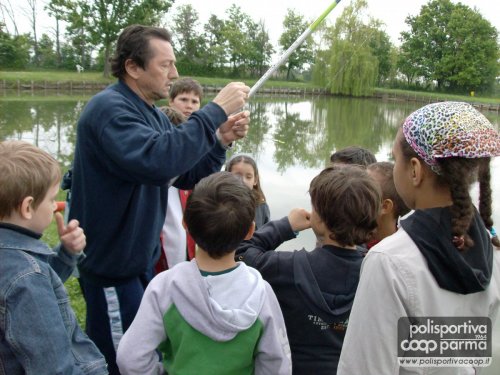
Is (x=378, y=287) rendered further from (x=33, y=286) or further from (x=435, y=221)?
(x=33, y=286)

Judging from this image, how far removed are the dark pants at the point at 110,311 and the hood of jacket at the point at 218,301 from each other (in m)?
0.55

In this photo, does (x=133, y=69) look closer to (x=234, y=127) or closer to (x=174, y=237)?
(x=234, y=127)

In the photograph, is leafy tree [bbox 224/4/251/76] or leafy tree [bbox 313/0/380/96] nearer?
leafy tree [bbox 313/0/380/96]

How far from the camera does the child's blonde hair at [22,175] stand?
1438 mm

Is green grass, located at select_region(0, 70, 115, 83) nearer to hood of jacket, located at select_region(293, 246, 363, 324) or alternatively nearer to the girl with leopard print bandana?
hood of jacket, located at select_region(293, 246, 363, 324)

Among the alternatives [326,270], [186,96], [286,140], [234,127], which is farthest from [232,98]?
[286,140]

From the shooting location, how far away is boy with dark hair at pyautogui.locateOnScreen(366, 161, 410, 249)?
2.29 metres

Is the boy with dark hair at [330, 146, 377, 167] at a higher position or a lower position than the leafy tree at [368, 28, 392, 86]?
lower

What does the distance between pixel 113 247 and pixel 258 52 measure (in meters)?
51.0

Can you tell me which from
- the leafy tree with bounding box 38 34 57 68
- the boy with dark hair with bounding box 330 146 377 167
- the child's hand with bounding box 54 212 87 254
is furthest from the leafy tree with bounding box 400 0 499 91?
the child's hand with bounding box 54 212 87 254

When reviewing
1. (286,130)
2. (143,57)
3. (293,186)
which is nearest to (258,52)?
(286,130)

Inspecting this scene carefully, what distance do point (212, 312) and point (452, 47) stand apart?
50311 mm

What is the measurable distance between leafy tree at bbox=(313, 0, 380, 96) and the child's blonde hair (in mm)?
25795

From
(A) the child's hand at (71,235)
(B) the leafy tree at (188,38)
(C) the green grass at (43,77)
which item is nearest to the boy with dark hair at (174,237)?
(A) the child's hand at (71,235)
